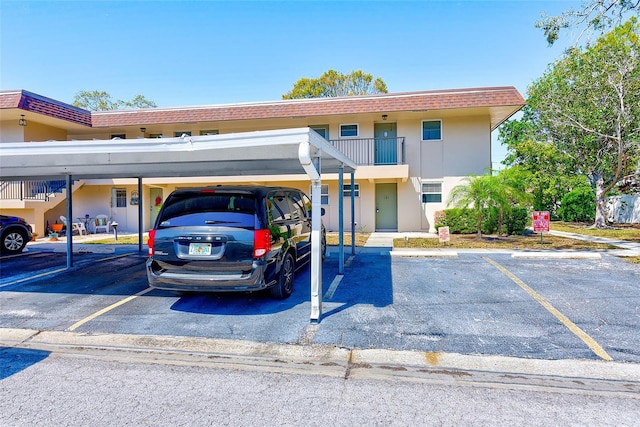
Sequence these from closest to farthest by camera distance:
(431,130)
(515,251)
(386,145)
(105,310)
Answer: (105,310)
(515,251)
(431,130)
(386,145)

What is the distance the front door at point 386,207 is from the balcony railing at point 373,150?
118cm

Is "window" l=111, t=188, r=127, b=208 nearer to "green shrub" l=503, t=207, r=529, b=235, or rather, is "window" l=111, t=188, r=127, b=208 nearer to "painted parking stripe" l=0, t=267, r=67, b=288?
"painted parking stripe" l=0, t=267, r=67, b=288

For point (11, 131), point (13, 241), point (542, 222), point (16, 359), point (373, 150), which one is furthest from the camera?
point (11, 131)

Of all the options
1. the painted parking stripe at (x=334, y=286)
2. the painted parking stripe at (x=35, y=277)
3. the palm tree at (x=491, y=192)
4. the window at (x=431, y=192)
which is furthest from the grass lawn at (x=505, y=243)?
the painted parking stripe at (x=35, y=277)

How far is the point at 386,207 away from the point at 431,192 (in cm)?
202

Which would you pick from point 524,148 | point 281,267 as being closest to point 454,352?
point 281,267

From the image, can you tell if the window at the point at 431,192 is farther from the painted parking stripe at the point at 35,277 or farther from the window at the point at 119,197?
the window at the point at 119,197

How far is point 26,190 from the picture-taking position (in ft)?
53.3

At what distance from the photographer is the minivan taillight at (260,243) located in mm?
5102

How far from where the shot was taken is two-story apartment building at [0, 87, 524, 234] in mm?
15453

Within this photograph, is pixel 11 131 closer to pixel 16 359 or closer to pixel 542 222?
pixel 16 359

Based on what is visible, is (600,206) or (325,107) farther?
(600,206)

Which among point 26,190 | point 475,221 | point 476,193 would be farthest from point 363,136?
point 26,190

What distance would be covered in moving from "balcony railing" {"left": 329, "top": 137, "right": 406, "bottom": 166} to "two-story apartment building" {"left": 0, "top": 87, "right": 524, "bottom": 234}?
0.14 feet
